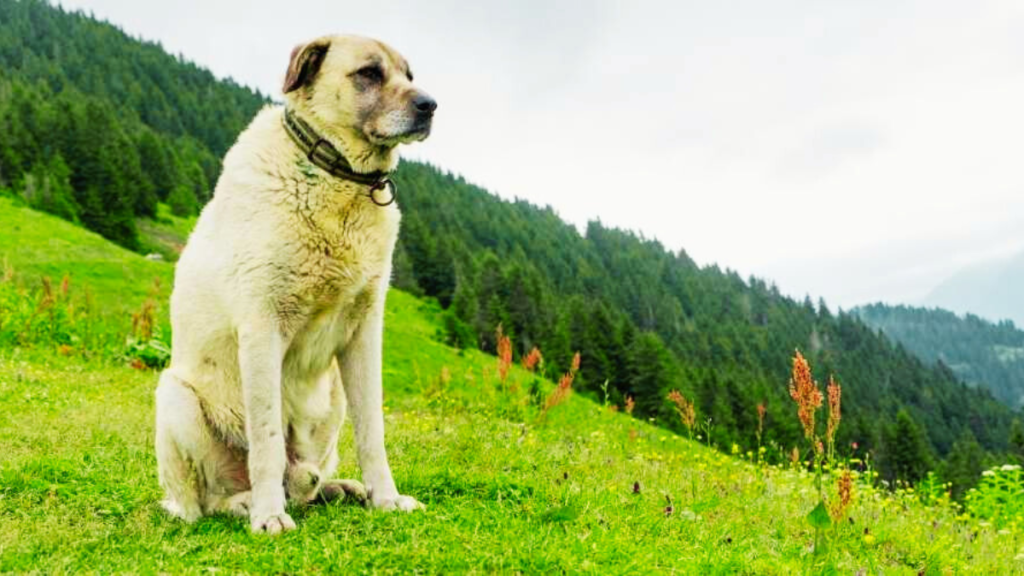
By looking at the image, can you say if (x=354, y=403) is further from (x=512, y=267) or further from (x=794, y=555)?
(x=512, y=267)

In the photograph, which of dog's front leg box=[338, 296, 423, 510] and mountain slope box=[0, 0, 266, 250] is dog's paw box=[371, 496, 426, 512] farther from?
mountain slope box=[0, 0, 266, 250]

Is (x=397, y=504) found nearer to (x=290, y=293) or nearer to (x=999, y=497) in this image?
(x=290, y=293)

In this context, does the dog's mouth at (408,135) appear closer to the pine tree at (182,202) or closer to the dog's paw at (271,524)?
the dog's paw at (271,524)

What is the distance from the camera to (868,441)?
332ft

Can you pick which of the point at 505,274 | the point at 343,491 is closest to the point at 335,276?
the point at 343,491

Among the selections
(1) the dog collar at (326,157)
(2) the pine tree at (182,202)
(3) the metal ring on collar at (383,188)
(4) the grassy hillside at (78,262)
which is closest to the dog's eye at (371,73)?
(1) the dog collar at (326,157)

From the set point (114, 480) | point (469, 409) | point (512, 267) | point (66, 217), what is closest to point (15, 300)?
point (469, 409)

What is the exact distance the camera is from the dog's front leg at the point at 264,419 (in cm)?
450

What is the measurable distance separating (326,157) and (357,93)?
0.41 metres

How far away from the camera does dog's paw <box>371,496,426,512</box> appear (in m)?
4.94

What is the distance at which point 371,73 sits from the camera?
4691 mm

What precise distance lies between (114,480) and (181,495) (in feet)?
5.18

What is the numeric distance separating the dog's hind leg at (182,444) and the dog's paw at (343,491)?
0.74 meters

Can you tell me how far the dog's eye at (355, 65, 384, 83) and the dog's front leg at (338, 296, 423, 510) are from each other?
130cm
